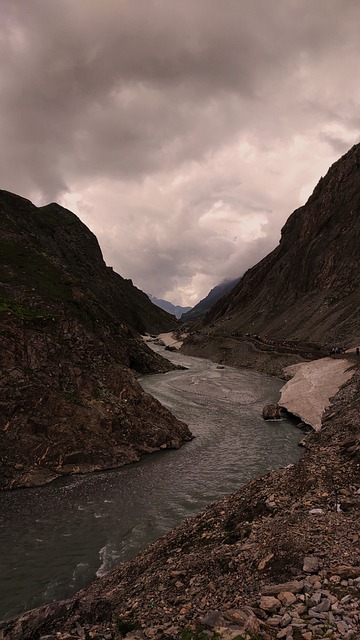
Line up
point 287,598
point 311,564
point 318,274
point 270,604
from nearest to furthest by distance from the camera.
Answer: point 270,604, point 287,598, point 311,564, point 318,274

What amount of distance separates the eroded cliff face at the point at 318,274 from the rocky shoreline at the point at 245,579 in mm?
70235

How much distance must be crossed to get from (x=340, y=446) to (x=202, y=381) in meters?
46.3

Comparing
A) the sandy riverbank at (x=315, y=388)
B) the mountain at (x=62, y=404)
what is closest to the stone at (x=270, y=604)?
the mountain at (x=62, y=404)

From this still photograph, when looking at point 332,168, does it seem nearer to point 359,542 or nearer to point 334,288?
point 334,288

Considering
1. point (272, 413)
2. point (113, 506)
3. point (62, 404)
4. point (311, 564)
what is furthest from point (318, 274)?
point (311, 564)

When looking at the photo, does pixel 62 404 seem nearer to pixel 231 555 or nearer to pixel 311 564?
pixel 231 555

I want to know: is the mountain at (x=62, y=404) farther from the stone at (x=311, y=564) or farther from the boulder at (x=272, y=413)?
the stone at (x=311, y=564)

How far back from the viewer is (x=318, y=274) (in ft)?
408

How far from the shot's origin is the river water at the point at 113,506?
56.9 ft

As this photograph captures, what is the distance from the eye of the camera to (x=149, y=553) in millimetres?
17078

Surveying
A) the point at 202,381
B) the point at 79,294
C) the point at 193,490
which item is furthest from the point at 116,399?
the point at 202,381

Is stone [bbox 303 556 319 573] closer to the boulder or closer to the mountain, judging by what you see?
the mountain

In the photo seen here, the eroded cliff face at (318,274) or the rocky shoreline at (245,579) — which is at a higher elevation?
the eroded cliff face at (318,274)

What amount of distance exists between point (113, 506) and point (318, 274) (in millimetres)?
115129
